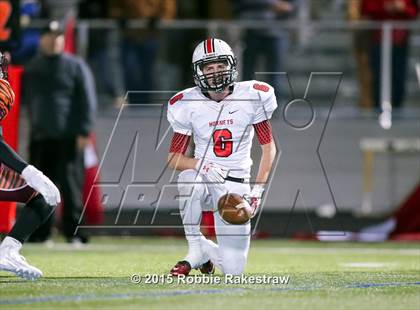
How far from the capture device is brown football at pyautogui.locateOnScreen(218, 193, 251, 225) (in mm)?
6527

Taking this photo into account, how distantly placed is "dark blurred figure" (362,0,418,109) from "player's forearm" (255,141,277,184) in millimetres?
5147

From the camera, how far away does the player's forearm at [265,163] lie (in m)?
6.68

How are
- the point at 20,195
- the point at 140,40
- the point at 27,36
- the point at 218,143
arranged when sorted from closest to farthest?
the point at 20,195 → the point at 218,143 → the point at 27,36 → the point at 140,40

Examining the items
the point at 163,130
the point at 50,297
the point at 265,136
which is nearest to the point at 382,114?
the point at 163,130

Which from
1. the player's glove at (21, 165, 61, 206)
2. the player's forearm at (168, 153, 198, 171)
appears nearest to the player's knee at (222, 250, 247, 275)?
the player's forearm at (168, 153, 198, 171)

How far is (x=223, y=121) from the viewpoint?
6.81 m

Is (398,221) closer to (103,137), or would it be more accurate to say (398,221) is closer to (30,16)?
(103,137)

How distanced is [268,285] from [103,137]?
6090 millimetres

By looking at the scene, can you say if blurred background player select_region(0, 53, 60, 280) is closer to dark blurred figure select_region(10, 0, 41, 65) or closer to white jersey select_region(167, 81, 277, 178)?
white jersey select_region(167, 81, 277, 178)

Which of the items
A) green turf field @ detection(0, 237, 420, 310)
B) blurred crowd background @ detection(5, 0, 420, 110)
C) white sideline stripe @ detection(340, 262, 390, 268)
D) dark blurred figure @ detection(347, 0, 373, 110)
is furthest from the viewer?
dark blurred figure @ detection(347, 0, 373, 110)

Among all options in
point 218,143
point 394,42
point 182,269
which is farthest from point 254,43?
point 182,269

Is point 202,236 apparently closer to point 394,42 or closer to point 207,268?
point 207,268

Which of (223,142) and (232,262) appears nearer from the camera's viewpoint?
(232,262)

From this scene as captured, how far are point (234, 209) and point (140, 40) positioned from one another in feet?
18.2
